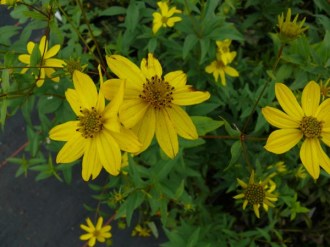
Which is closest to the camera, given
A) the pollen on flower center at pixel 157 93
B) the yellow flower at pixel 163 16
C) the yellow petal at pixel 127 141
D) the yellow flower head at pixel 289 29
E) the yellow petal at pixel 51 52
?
the yellow petal at pixel 127 141

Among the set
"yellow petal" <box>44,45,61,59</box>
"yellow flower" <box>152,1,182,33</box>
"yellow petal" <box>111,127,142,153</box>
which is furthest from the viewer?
"yellow flower" <box>152,1,182,33</box>

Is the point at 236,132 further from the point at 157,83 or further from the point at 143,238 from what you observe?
the point at 143,238

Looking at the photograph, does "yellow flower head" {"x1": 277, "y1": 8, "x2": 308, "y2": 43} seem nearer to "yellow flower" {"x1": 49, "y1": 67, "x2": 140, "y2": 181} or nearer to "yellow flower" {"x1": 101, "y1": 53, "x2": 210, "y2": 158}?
"yellow flower" {"x1": 101, "y1": 53, "x2": 210, "y2": 158}

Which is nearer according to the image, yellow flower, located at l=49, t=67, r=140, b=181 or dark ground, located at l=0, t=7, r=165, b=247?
yellow flower, located at l=49, t=67, r=140, b=181

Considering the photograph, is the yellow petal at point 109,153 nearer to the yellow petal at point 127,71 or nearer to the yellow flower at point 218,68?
the yellow petal at point 127,71

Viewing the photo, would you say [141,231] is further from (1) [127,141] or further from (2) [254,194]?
(1) [127,141]

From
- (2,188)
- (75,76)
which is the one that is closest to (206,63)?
(75,76)

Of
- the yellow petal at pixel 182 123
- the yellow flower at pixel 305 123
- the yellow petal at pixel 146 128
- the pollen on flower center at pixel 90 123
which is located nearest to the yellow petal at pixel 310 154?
the yellow flower at pixel 305 123

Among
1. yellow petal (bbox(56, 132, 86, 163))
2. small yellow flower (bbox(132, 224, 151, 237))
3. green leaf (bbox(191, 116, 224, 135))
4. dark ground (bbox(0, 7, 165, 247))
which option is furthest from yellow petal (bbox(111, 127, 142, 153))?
dark ground (bbox(0, 7, 165, 247))

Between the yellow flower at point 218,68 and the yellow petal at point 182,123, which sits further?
the yellow flower at point 218,68
